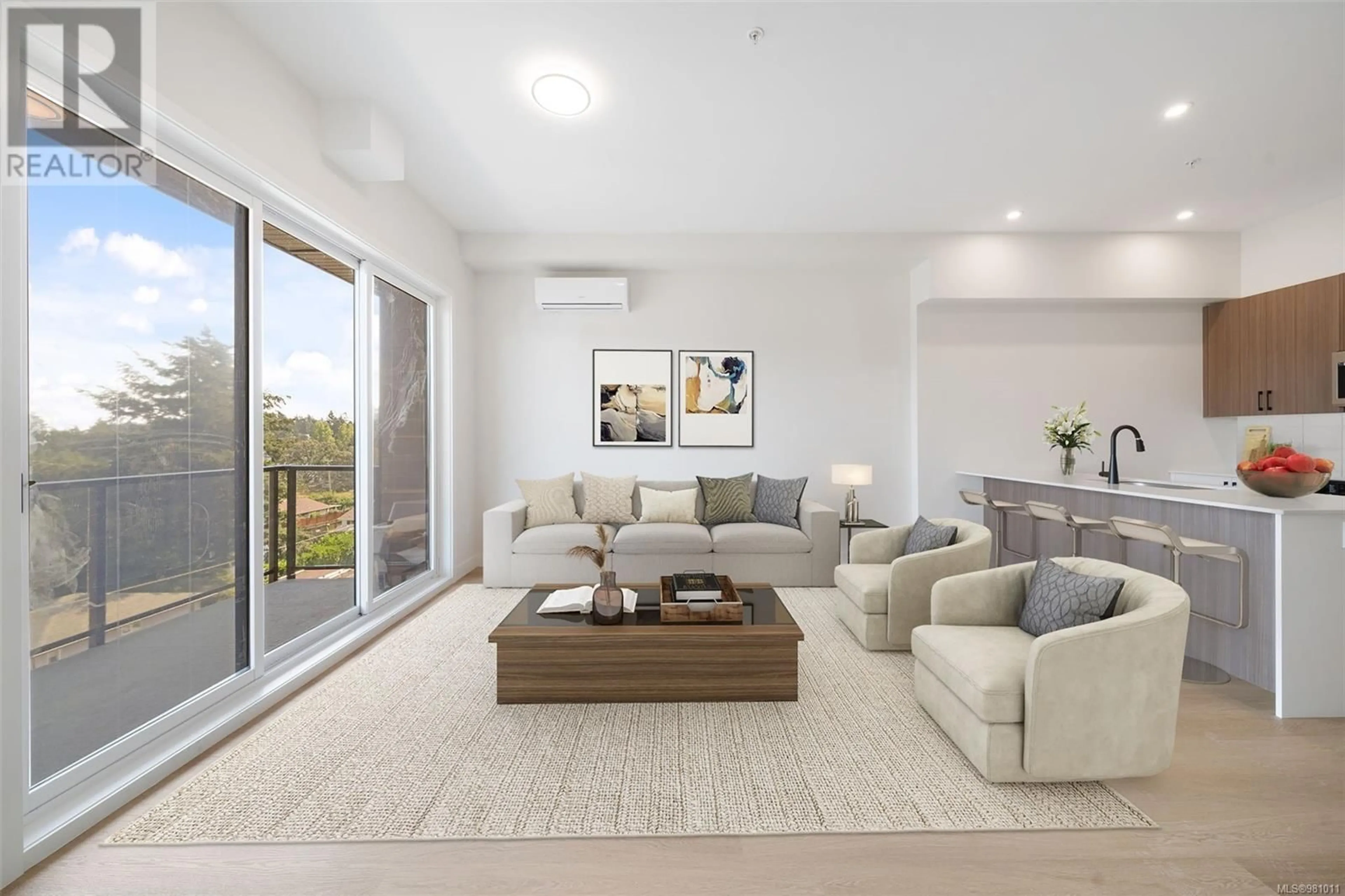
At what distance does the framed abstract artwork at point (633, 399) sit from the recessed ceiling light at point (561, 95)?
9.26ft

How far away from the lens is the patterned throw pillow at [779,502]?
5.32 metres

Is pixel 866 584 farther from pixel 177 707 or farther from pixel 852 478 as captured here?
pixel 177 707

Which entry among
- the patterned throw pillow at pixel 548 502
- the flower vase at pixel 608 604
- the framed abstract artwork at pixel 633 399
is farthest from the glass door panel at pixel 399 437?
the flower vase at pixel 608 604

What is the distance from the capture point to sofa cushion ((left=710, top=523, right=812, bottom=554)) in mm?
4996

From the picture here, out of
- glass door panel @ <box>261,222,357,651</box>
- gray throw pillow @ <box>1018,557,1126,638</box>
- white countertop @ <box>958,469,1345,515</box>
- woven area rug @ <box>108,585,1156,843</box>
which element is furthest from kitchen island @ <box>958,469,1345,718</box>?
glass door panel @ <box>261,222,357,651</box>

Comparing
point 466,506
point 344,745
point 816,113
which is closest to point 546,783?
point 344,745

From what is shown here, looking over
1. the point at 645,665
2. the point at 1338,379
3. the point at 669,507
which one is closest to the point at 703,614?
the point at 645,665

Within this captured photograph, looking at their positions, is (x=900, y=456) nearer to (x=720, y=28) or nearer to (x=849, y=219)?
(x=849, y=219)

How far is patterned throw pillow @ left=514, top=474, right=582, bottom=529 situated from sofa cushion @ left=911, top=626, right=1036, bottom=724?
10.7ft

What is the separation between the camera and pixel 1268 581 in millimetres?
2908

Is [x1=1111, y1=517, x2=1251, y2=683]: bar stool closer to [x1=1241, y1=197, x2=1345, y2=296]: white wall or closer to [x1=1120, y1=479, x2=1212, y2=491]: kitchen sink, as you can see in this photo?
[x1=1120, y1=479, x2=1212, y2=491]: kitchen sink

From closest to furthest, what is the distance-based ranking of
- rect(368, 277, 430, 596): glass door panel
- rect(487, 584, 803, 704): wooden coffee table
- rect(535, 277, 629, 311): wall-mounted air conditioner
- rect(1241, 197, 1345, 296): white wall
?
rect(487, 584, 803, 704): wooden coffee table < rect(368, 277, 430, 596): glass door panel < rect(1241, 197, 1345, 296): white wall < rect(535, 277, 629, 311): wall-mounted air conditioner

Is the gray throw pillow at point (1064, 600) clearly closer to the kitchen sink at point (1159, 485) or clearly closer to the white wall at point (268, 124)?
the kitchen sink at point (1159, 485)

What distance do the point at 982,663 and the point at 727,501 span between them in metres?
3.26
